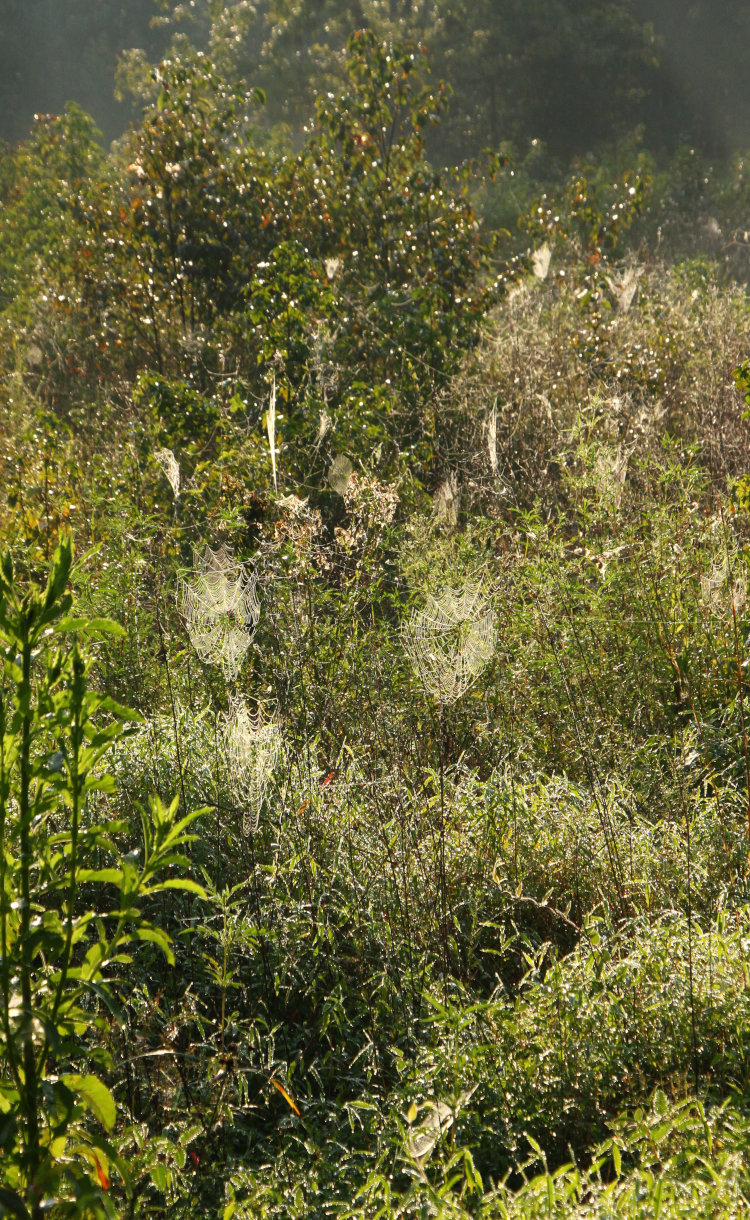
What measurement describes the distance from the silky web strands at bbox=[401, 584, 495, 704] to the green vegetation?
0.03 meters

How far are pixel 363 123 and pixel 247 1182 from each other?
816 cm

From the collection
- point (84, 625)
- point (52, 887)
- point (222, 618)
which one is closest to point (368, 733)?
point (222, 618)

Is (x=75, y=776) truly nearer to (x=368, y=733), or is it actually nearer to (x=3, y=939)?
(x=3, y=939)

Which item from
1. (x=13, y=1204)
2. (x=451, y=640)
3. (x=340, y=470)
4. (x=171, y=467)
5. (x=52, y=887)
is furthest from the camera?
(x=340, y=470)

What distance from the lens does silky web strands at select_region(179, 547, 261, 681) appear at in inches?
123

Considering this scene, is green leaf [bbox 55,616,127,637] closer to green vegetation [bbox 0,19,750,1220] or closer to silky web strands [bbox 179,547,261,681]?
green vegetation [bbox 0,19,750,1220]

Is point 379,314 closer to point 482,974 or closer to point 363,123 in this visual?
point 363,123

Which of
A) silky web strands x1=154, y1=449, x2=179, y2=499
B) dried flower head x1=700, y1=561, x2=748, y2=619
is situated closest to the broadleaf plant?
silky web strands x1=154, y1=449, x2=179, y2=499

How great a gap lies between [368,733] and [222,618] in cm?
69

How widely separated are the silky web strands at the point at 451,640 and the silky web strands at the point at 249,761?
53cm

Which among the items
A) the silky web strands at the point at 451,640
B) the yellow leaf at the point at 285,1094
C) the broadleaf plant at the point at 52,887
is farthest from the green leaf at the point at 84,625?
the silky web strands at the point at 451,640

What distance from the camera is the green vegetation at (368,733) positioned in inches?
63.8

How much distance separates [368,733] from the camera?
3.29 metres

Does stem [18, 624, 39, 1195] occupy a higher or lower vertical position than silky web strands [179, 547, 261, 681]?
lower
